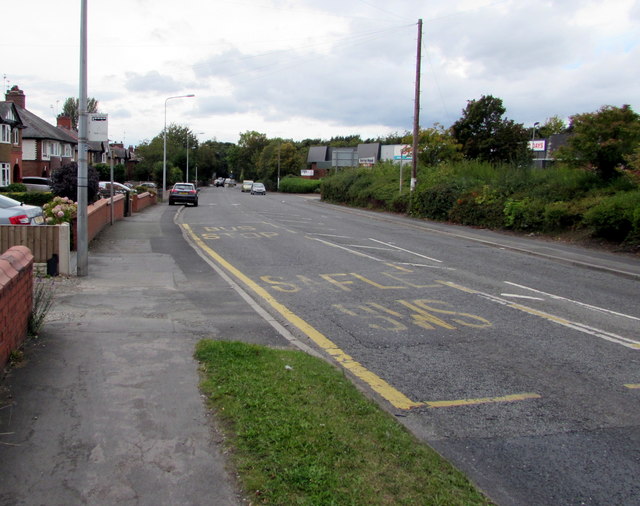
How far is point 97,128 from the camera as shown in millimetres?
10727

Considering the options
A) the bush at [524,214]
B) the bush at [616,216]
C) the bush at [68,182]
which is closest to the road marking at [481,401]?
the bush at [616,216]

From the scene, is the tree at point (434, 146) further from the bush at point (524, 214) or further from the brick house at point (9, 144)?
the brick house at point (9, 144)

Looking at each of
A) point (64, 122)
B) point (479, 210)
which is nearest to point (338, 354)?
point (479, 210)

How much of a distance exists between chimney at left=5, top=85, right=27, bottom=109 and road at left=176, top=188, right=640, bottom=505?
1768 inches

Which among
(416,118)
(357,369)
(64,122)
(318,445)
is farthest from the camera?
(64,122)

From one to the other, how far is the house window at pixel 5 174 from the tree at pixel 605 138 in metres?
36.1

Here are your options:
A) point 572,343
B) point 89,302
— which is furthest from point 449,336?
point 89,302

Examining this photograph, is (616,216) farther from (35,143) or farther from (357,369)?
(35,143)

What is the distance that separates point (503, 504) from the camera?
3561mm

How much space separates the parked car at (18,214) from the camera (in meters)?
13.5

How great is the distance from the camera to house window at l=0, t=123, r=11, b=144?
39750 mm

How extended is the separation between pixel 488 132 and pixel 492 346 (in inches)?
1654

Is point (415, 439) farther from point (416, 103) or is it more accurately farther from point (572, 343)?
point (416, 103)

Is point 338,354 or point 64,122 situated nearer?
point 338,354
